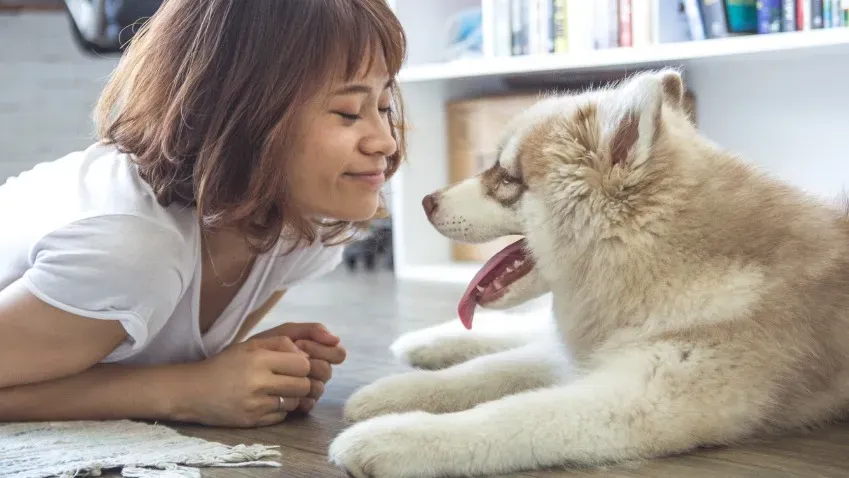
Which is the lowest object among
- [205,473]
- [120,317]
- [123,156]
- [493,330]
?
[493,330]

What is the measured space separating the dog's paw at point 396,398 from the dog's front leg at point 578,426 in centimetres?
22

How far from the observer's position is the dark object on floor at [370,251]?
389 centimetres

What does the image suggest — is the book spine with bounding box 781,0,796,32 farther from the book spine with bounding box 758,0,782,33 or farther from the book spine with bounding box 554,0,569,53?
the book spine with bounding box 554,0,569,53

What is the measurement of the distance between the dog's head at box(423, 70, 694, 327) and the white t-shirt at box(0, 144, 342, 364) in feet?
1.26

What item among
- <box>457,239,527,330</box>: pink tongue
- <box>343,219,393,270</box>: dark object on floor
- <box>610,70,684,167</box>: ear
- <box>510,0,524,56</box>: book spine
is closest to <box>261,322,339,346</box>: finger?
<box>457,239,527,330</box>: pink tongue

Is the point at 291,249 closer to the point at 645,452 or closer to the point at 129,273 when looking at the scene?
the point at 129,273

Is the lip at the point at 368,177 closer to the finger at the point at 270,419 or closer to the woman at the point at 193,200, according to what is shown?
the woman at the point at 193,200

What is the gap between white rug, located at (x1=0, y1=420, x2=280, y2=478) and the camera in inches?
43.6

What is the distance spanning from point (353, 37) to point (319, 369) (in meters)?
0.51

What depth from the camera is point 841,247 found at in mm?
1264

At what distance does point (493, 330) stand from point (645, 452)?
0.71 m

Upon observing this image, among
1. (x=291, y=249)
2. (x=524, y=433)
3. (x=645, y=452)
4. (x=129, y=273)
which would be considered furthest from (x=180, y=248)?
(x=645, y=452)

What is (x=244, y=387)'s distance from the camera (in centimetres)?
132

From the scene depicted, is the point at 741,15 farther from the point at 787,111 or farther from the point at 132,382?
the point at 132,382
